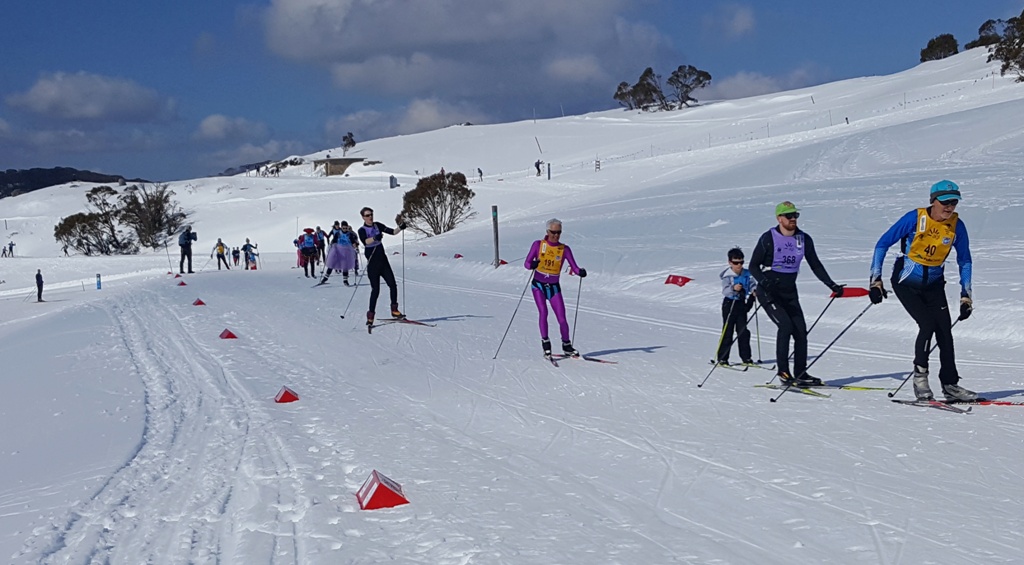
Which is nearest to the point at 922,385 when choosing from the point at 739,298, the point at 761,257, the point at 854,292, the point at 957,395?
the point at 957,395

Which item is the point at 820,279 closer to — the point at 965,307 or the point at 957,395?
the point at 965,307

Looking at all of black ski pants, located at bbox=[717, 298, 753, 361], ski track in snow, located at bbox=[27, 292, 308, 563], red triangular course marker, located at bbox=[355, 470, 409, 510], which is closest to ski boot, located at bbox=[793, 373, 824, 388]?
black ski pants, located at bbox=[717, 298, 753, 361]

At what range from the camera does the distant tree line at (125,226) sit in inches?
2430

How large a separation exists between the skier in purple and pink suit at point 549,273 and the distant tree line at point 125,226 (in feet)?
185

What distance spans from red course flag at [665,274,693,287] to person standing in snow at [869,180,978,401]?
11418 mm

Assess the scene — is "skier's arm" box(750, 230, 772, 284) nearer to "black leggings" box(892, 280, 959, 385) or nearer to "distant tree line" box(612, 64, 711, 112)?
"black leggings" box(892, 280, 959, 385)

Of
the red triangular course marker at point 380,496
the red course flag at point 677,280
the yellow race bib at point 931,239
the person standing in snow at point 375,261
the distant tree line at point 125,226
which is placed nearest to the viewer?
the red triangular course marker at point 380,496

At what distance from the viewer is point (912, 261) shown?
25.2 feet

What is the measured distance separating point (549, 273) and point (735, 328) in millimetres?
2491

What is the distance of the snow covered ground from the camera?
4930 millimetres

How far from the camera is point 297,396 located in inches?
364

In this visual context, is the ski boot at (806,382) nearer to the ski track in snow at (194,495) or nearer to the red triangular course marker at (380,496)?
the red triangular course marker at (380,496)

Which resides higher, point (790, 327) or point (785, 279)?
point (785, 279)

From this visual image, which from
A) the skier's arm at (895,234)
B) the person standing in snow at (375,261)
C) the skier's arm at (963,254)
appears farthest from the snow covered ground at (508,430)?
the skier's arm at (895,234)
